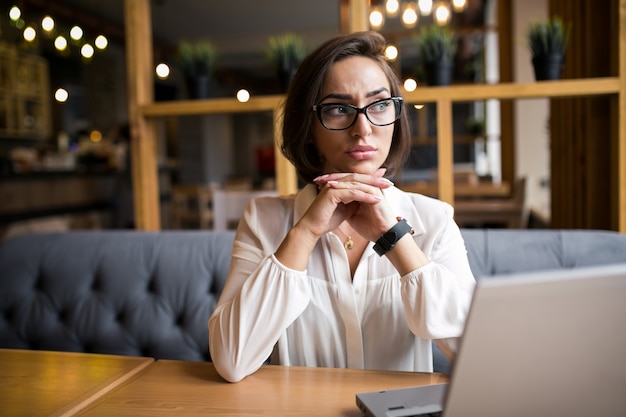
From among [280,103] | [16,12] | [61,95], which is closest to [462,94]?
[280,103]

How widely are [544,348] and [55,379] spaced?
34.6 inches

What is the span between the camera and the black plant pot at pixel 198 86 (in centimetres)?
263

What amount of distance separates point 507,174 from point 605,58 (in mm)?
4425

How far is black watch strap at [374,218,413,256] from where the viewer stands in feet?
3.99

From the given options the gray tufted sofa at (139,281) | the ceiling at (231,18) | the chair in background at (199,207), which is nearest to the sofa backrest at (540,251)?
the gray tufted sofa at (139,281)

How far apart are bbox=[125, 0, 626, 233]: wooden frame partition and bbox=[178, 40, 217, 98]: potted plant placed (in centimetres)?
13

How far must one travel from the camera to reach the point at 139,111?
2.54m

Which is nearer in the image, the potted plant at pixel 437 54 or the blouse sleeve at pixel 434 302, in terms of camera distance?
the blouse sleeve at pixel 434 302

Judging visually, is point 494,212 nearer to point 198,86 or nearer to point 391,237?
point 198,86

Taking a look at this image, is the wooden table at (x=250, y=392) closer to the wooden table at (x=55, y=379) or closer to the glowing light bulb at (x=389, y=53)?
the wooden table at (x=55, y=379)

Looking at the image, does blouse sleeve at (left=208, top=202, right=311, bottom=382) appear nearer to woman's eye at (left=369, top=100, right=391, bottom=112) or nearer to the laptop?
woman's eye at (left=369, top=100, right=391, bottom=112)

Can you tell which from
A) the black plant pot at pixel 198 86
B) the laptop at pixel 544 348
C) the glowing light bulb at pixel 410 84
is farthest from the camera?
the black plant pot at pixel 198 86

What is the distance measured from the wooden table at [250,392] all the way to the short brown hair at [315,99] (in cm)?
54

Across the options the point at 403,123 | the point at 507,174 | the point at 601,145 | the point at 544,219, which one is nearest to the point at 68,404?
the point at 403,123
